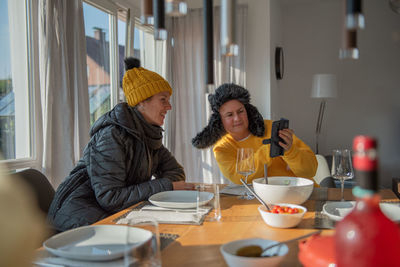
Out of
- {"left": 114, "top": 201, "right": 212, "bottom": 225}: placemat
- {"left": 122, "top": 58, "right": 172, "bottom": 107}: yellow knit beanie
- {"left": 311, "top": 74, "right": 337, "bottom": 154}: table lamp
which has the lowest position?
{"left": 114, "top": 201, "right": 212, "bottom": 225}: placemat

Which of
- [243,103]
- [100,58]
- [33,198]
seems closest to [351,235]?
[33,198]

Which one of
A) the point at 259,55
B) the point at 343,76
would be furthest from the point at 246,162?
the point at 343,76

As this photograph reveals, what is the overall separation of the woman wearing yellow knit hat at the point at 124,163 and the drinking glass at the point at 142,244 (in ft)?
2.82

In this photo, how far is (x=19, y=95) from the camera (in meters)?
2.41

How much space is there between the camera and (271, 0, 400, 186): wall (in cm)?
456

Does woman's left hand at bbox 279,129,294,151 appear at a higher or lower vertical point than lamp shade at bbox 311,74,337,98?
lower

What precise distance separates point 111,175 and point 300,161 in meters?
1.04

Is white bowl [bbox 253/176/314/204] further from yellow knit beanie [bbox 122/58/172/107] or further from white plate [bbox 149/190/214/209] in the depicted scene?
yellow knit beanie [bbox 122/58/172/107]

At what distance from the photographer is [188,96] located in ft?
14.3

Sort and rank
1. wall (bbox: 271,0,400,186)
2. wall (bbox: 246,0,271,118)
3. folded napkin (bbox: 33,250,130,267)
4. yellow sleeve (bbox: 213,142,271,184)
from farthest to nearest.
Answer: wall (bbox: 271,0,400,186), wall (bbox: 246,0,271,118), yellow sleeve (bbox: 213,142,271,184), folded napkin (bbox: 33,250,130,267)

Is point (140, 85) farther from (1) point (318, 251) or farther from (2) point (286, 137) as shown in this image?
(1) point (318, 251)

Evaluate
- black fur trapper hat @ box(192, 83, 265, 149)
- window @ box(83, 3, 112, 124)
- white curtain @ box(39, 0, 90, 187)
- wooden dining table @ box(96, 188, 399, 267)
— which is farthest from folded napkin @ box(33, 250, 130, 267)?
window @ box(83, 3, 112, 124)

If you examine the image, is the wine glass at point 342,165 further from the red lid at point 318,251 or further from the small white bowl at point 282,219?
the red lid at point 318,251

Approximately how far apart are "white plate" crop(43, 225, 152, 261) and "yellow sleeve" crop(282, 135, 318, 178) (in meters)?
1.20
